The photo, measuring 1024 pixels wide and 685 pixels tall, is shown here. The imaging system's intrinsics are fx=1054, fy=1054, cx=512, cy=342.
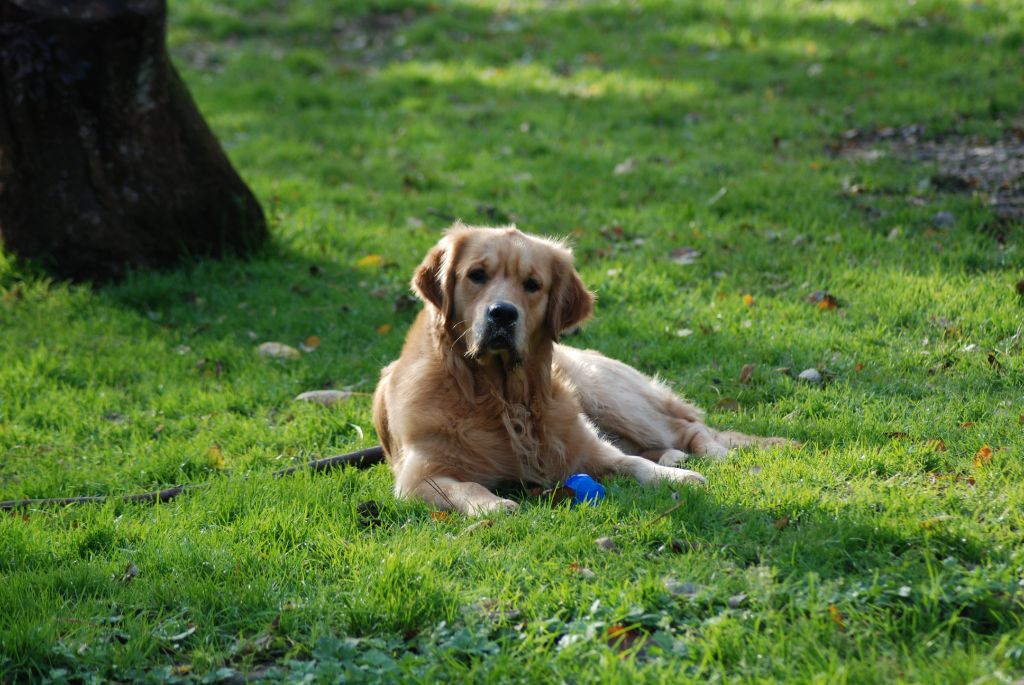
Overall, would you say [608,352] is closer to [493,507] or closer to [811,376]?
[811,376]

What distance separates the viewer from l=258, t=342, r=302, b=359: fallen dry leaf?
23.3 feet

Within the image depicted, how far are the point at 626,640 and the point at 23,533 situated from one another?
2557 millimetres

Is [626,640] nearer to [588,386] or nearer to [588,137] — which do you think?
[588,386]

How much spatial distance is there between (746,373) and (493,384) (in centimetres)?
183

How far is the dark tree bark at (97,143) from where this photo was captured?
24.8 ft

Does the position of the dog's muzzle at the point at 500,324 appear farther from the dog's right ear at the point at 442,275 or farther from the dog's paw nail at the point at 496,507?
the dog's paw nail at the point at 496,507

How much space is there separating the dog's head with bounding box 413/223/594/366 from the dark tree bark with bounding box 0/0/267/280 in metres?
3.74

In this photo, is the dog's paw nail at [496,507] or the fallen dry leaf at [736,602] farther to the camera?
the dog's paw nail at [496,507]

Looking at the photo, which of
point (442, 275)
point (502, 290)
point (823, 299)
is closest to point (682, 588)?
point (502, 290)

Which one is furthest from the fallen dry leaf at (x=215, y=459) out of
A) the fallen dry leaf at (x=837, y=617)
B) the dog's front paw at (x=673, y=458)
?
the fallen dry leaf at (x=837, y=617)

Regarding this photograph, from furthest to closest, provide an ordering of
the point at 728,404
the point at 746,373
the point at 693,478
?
the point at 746,373, the point at 728,404, the point at 693,478

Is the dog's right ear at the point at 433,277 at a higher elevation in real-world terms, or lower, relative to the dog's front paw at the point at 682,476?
higher

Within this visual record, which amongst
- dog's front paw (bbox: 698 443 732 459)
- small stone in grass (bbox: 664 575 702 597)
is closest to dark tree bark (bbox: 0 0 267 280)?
dog's front paw (bbox: 698 443 732 459)

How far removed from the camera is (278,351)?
23.4ft
